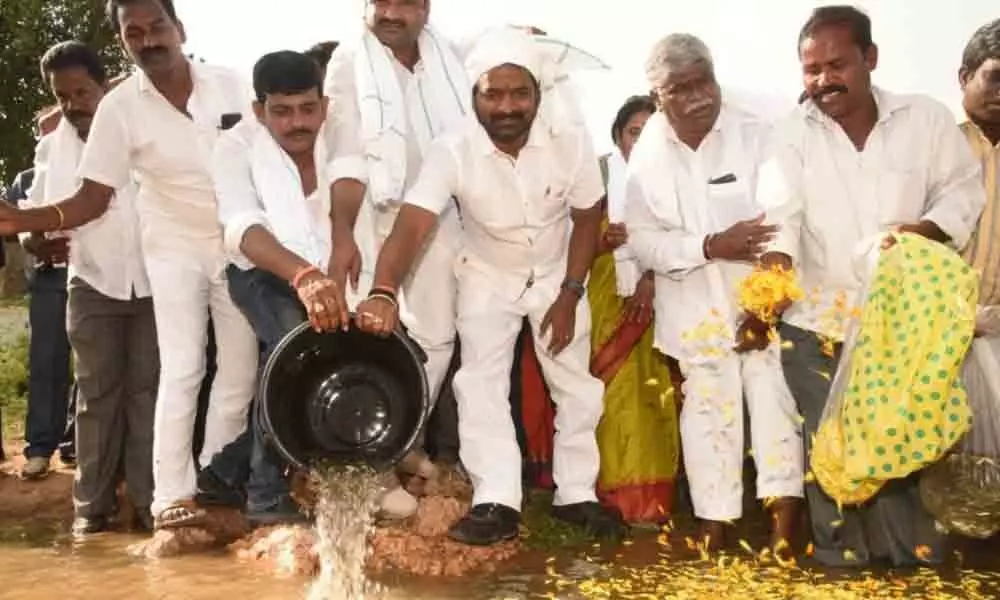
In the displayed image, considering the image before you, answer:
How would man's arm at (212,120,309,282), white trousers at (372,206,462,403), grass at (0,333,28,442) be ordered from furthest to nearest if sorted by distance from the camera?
1. grass at (0,333,28,442)
2. white trousers at (372,206,462,403)
3. man's arm at (212,120,309,282)

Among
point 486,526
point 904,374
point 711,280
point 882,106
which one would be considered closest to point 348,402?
point 486,526

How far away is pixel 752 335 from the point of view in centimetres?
458

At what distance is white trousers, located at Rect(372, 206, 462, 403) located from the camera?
Answer: 501 cm

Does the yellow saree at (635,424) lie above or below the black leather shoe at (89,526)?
above

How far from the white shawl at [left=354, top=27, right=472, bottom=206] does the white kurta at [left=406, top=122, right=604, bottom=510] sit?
0.26 metres

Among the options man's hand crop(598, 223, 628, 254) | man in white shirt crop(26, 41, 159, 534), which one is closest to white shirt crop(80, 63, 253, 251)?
man in white shirt crop(26, 41, 159, 534)

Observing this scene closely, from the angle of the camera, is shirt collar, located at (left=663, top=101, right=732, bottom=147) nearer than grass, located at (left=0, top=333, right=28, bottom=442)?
Yes

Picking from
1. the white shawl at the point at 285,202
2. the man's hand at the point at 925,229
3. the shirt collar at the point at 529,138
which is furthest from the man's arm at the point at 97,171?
the man's hand at the point at 925,229

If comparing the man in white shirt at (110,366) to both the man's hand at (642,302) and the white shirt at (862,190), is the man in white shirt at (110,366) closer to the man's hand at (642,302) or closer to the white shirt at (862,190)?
the man's hand at (642,302)

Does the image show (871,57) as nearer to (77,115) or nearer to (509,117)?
(509,117)

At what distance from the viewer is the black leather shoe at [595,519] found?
482 cm

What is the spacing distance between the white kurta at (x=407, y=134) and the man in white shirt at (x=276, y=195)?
13 cm

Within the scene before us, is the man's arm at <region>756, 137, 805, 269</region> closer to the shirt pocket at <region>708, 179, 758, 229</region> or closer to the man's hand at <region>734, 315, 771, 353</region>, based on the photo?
the shirt pocket at <region>708, 179, 758, 229</region>

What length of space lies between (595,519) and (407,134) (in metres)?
1.93
